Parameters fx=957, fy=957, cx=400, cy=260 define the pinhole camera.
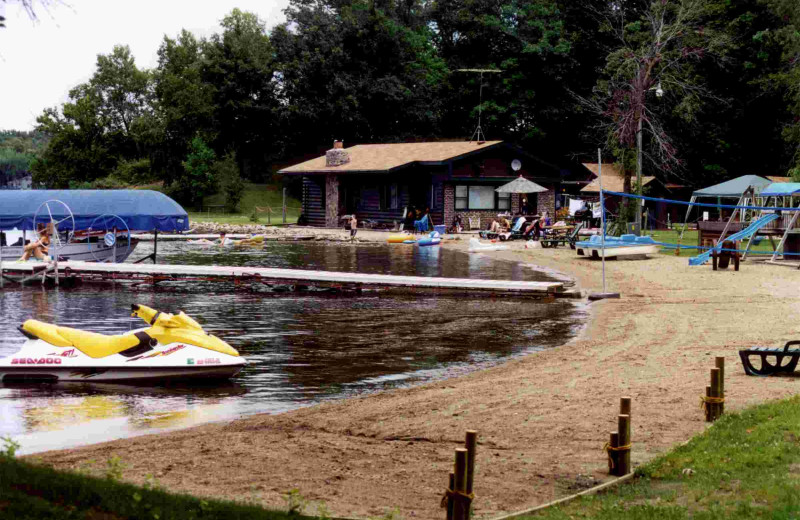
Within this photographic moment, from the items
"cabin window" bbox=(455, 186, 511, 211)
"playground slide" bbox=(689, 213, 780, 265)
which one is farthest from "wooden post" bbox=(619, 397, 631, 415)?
"cabin window" bbox=(455, 186, 511, 211)

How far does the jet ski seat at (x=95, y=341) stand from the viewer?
15633 mm

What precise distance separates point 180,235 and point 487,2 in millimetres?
38461

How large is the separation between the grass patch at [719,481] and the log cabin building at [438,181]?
146 ft

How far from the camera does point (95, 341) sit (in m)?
15.7

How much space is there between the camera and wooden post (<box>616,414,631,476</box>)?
9094 mm

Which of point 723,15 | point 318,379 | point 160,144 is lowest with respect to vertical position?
point 318,379

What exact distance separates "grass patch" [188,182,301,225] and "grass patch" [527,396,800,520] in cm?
6110

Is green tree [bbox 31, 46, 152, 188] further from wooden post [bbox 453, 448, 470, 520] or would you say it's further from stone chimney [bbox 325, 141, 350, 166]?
wooden post [bbox 453, 448, 470, 520]

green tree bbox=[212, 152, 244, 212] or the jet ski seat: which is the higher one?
green tree bbox=[212, 152, 244, 212]

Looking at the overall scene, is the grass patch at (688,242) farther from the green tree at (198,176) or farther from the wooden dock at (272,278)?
the green tree at (198,176)

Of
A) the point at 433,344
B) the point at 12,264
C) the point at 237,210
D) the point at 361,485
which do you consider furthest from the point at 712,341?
the point at 237,210

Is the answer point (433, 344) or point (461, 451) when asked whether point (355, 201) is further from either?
point (461, 451)

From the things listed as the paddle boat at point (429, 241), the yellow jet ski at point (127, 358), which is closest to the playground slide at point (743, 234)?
the paddle boat at point (429, 241)

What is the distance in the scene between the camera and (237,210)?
79062mm
